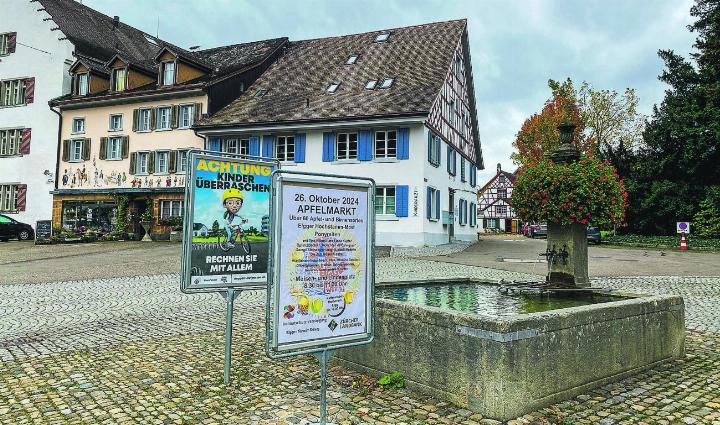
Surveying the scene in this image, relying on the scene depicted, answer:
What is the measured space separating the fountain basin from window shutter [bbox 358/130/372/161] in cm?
1946

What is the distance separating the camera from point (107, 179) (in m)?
30.8

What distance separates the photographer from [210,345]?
627 centimetres

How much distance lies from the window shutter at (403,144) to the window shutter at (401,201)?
1399mm

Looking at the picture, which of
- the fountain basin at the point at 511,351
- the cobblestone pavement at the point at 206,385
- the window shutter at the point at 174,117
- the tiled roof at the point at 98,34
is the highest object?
the tiled roof at the point at 98,34

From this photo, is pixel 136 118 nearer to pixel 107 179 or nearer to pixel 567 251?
pixel 107 179

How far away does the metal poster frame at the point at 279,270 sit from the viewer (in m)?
3.30

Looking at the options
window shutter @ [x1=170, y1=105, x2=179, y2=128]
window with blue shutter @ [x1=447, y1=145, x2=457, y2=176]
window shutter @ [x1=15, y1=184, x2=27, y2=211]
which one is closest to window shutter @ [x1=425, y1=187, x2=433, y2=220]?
window with blue shutter @ [x1=447, y1=145, x2=457, y2=176]

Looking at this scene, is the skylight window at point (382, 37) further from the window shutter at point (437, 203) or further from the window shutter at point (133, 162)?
the window shutter at point (133, 162)

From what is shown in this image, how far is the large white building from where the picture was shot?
23.7m

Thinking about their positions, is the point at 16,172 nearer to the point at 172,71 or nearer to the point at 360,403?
the point at 172,71

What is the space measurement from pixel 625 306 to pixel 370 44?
27.6 metres

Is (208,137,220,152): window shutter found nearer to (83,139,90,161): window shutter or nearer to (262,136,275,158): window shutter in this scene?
(262,136,275,158): window shutter

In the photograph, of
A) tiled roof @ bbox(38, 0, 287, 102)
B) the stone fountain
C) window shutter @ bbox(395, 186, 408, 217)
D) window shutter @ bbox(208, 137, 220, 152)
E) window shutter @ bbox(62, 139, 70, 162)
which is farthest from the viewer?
window shutter @ bbox(62, 139, 70, 162)

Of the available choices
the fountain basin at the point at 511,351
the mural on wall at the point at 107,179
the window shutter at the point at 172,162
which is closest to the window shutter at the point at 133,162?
the mural on wall at the point at 107,179
